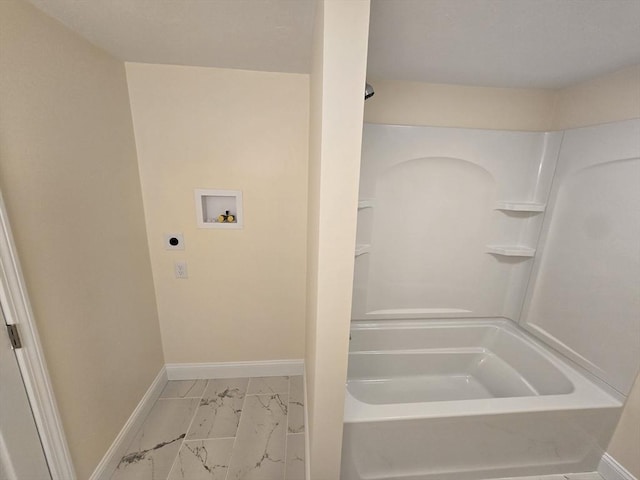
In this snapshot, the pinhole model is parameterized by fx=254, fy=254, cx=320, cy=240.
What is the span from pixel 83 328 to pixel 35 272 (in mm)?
361

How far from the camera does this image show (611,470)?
1.44 m

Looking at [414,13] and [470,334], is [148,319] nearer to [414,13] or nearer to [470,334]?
[414,13]

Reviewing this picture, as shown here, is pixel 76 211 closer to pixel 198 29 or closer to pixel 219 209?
pixel 219 209

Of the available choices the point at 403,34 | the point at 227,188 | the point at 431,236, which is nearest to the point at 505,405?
the point at 431,236

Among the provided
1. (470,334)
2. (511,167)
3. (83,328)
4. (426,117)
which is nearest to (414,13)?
(426,117)

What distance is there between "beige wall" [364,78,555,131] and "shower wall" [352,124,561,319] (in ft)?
0.22

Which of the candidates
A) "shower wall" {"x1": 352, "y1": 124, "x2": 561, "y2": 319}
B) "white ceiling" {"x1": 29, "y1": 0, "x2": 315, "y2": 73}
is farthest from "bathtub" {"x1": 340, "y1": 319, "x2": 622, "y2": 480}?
"white ceiling" {"x1": 29, "y1": 0, "x2": 315, "y2": 73}

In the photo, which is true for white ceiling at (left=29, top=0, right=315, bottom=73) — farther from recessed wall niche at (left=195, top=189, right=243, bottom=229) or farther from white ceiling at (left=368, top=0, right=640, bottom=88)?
recessed wall niche at (left=195, top=189, right=243, bottom=229)

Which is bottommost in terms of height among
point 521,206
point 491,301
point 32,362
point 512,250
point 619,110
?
point 491,301

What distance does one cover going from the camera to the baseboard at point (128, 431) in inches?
52.2

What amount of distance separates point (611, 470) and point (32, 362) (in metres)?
2.92

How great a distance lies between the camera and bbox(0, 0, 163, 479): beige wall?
94 centimetres

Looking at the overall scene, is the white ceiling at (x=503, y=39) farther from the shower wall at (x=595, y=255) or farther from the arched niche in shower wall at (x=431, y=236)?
the arched niche in shower wall at (x=431, y=236)

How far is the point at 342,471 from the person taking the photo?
4.24 ft
